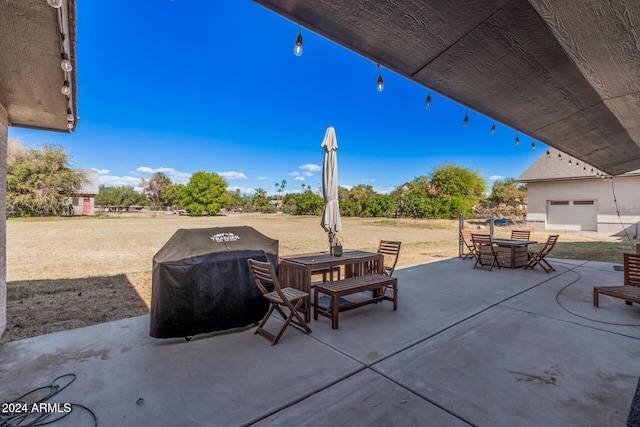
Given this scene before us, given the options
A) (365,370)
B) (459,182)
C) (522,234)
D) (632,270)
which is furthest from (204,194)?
(632,270)

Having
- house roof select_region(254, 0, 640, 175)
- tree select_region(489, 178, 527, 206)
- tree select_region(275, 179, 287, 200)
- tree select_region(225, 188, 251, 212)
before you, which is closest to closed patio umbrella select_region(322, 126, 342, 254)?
house roof select_region(254, 0, 640, 175)

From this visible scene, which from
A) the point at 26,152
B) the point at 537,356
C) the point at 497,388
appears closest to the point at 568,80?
the point at 537,356

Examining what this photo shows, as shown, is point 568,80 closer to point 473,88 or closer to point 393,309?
point 473,88

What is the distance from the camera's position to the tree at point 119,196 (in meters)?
59.7

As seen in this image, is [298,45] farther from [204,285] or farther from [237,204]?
[237,204]

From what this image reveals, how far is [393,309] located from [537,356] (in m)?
1.77

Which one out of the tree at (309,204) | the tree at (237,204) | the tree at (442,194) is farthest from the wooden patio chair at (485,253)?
the tree at (237,204)

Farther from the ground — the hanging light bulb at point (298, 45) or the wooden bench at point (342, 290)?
the hanging light bulb at point (298, 45)

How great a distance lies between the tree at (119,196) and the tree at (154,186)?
2.21 meters

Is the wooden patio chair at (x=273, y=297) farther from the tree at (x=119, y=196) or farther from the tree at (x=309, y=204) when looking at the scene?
the tree at (x=119, y=196)

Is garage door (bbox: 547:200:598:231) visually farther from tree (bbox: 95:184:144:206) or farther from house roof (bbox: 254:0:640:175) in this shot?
tree (bbox: 95:184:144:206)

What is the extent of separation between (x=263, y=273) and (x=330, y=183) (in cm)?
225

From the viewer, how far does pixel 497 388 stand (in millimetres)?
2305

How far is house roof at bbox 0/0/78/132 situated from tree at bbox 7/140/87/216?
3580cm
